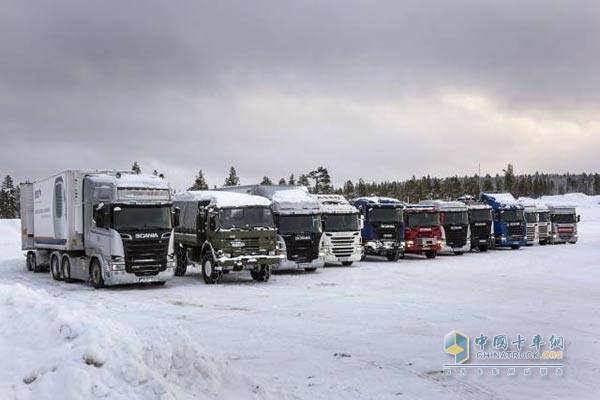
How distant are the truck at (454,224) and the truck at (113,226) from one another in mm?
18345

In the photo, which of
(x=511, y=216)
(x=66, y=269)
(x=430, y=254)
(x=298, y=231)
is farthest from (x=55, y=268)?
(x=511, y=216)

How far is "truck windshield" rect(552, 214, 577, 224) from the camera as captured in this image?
43.7 meters

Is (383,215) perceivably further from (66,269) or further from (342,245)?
(66,269)

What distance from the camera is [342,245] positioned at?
26344mm

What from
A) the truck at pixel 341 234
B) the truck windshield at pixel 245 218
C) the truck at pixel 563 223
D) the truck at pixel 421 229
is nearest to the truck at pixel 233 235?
the truck windshield at pixel 245 218

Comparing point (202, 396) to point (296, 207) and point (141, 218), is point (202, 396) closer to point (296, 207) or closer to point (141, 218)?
point (141, 218)

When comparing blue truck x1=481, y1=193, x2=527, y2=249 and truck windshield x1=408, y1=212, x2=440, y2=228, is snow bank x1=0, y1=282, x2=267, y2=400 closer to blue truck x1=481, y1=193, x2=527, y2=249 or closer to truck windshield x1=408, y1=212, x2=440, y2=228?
truck windshield x1=408, y1=212, x2=440, y2=228

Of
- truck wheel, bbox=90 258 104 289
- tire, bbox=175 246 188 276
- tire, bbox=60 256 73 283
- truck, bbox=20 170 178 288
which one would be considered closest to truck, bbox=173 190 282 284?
truck, bbox=20 170 178 288

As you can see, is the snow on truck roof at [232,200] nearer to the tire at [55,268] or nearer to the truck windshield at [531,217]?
the tire at [55,268]

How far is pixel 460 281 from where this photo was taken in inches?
803

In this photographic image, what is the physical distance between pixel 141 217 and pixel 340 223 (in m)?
10.2

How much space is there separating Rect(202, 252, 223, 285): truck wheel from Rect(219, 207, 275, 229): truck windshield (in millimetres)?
1239

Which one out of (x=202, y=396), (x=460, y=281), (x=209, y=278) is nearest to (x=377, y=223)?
(x=460, y=281)

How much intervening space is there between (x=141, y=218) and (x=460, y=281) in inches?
410
